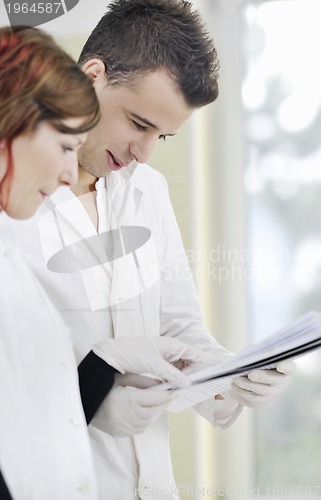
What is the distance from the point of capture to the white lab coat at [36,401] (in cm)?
94

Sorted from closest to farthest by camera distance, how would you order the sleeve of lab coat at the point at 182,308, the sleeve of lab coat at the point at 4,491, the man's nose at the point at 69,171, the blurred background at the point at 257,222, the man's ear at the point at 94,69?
the sleeve of lab coat at the point at 4,491 → the man's nose at the point at 69,171 → the man's ear at the point at 94,69 → the sleeve of lab coat at the point at 182,308 → the blurred background at the point at 257,222

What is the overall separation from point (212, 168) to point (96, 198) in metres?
0.32

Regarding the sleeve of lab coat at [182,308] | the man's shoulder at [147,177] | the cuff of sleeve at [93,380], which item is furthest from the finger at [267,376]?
the man's shoulder at [147,177]

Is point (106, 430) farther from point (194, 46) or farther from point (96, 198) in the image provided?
point (194, 46)

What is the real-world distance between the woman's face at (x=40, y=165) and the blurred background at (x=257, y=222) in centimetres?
37

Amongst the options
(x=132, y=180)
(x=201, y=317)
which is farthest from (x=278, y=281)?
(x=132, y=180)

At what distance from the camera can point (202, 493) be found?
140cm

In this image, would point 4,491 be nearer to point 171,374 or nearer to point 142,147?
point 171,374

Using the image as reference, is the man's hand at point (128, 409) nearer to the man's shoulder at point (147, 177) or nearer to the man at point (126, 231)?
the man at point (126, 231)

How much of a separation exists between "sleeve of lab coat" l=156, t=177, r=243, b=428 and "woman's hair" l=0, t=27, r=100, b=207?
1.14ft

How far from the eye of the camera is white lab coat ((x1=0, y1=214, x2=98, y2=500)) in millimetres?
940

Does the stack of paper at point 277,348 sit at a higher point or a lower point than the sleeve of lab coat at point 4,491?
higher

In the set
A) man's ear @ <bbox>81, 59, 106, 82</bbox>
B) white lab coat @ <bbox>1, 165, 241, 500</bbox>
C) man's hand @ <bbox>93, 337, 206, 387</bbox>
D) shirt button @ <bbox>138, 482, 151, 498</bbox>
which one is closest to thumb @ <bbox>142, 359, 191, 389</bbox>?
man's hand @ <bbox>93, 337, 206, 387</bbox>

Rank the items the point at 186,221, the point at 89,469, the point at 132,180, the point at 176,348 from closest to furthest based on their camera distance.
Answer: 1. the point at 89,469
2. the point at 176,348
3. the point at 132,180
4. the point at 186,221
